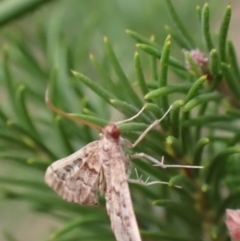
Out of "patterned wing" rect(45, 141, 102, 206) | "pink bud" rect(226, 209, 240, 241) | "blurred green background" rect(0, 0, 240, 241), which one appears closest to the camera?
"pink bud" rect(226, 209, 240, 241)

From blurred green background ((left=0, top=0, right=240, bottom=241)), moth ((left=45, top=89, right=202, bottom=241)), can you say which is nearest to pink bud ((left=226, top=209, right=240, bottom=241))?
moth ((left=45, top=89, right=202, bottom=241))

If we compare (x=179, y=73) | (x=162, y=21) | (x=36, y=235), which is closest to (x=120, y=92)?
(x=179, y=73)

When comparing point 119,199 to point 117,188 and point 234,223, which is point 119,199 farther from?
point 234,223

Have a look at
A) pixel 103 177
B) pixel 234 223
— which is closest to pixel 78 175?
pixel 103 177

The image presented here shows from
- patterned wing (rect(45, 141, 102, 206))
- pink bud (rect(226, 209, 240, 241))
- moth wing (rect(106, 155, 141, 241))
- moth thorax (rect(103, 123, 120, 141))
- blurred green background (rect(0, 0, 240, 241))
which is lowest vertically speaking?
pink bud (rect(226, 209, 240, 241))

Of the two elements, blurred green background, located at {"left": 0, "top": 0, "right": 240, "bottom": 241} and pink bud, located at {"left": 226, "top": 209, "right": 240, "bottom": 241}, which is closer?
pink bud, located at {"left": 226, "top": 209, "right": 240, "bottom": 241}

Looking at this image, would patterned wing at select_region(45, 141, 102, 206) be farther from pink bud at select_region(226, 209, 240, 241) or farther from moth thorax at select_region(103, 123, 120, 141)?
pink bud at select_region(226, 209, 240, 241)

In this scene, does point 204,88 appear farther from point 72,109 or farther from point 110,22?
point 110,22
